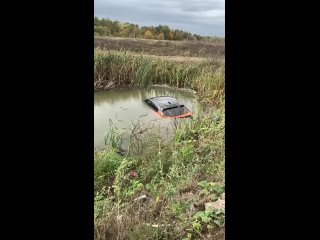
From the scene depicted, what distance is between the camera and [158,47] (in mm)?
10453

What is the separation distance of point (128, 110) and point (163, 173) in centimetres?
315

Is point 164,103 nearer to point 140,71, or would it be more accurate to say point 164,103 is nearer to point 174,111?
point 174,111

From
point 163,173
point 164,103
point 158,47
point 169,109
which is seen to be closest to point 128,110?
point 164,103

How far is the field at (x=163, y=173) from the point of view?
203cm

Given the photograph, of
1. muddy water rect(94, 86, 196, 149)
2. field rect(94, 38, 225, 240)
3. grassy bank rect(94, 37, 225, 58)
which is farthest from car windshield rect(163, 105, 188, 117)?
grassy bank rect(94, 37, 225, 58)

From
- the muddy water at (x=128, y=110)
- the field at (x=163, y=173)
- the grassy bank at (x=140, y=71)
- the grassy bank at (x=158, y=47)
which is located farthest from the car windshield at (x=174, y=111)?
the grassy bank at (x=158, y=47)

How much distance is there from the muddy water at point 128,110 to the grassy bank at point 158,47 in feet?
6.01

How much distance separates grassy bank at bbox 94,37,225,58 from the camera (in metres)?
9.54

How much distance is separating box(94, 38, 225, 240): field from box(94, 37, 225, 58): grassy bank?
133cm

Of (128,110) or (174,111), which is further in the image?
(128,110)

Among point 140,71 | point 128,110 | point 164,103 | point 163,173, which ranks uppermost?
point 140,71
